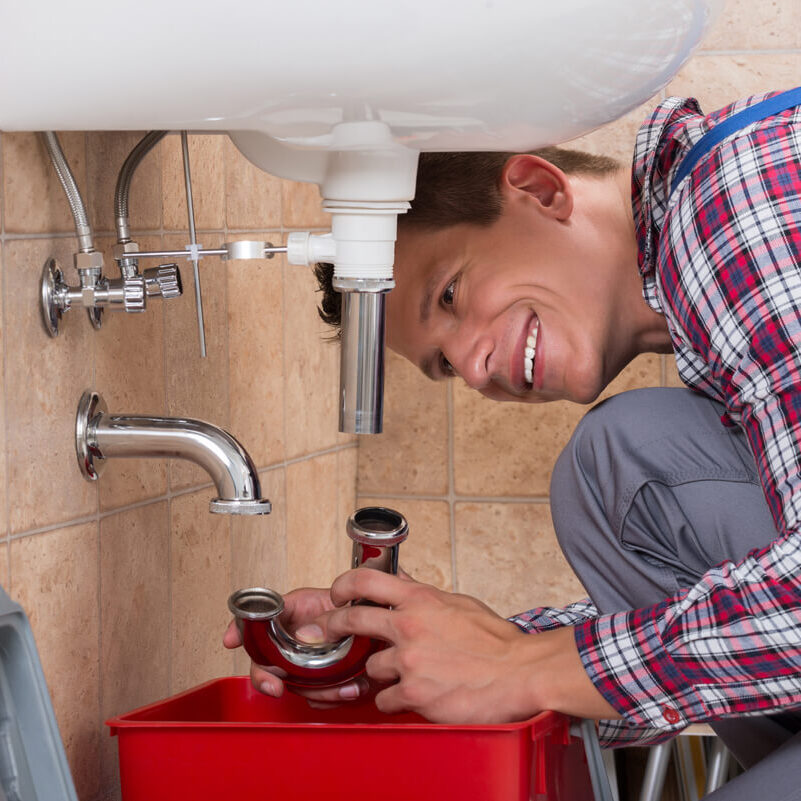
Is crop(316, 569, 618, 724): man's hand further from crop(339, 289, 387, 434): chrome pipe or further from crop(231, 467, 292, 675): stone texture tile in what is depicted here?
crop(231, 467, 292, 675): stone texture tile

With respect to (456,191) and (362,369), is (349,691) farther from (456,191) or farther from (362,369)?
(456,191)

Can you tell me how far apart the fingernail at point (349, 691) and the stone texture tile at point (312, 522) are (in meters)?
0.54

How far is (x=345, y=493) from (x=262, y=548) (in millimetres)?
323

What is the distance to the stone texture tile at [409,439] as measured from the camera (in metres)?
1.66

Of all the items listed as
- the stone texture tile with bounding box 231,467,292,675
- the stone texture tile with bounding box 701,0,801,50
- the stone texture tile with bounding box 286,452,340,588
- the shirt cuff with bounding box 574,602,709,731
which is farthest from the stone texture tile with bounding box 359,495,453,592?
the shirt cuff with bounding box 574,602,709,731

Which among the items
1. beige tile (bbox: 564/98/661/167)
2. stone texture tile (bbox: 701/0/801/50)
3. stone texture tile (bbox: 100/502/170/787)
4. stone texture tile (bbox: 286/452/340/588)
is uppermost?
stone texture tile (bbox: 701/0/801/50)

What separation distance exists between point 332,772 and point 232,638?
0.56 ft

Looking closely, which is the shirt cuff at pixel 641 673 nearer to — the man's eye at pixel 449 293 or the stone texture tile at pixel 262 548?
the man's eye at pixel 449 293

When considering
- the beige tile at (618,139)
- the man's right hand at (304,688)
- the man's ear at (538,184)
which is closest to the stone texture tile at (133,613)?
the man's right hand at (304,688)

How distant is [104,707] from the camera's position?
953 mm

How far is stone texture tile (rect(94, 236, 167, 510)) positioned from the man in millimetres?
185

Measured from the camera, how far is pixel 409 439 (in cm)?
167

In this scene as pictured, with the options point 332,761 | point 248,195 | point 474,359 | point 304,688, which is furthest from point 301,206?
point 332,761

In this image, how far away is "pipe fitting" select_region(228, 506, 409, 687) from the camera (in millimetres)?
852
